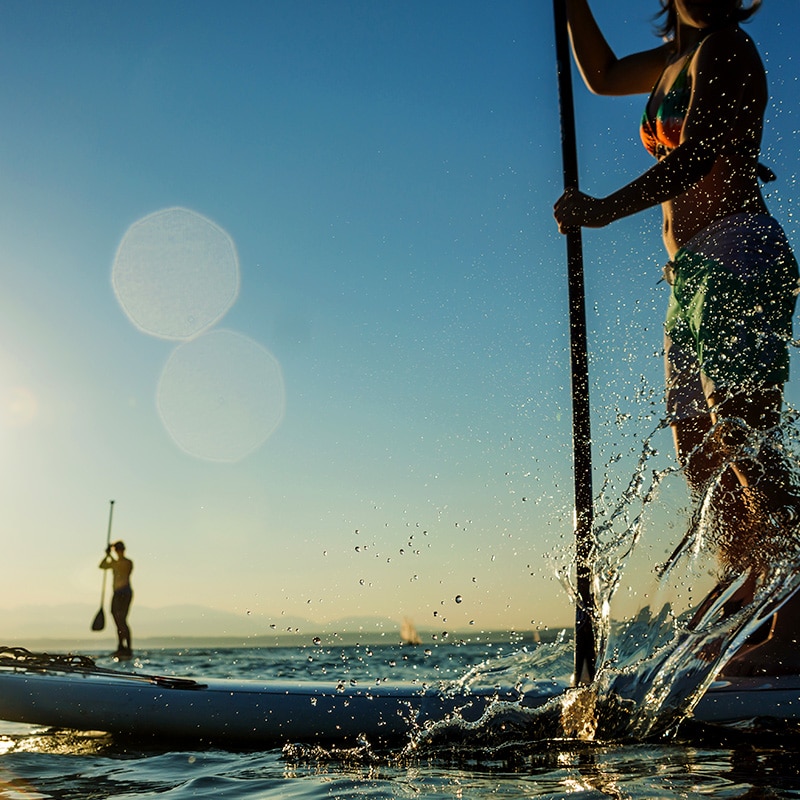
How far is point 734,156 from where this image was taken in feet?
7.11

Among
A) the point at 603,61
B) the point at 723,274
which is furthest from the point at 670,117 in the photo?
the point at 603,61

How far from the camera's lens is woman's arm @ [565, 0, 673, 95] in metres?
2.81

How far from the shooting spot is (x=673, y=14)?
101 inches

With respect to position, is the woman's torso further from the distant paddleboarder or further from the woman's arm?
the distant paddleboarder

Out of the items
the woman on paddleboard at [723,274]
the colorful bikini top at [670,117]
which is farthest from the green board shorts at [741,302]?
the colorful bikini top at [670,117]

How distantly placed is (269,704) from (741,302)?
1.89 m

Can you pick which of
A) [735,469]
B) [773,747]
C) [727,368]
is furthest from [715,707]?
[727,368]

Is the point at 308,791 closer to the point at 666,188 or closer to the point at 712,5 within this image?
the point at 666,188

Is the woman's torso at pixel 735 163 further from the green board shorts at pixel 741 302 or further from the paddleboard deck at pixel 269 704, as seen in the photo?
the paddleboard deck at pixel 269 704

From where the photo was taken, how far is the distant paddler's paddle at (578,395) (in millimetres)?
2695

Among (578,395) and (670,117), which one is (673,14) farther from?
(578,395)

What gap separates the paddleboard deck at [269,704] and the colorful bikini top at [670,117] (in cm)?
154

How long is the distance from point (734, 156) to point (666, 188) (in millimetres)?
213

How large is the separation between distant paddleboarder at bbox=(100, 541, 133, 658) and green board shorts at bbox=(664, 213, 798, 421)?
8.99m
